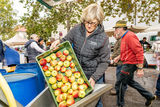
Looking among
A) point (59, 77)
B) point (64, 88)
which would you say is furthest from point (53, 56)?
point (64, 88)

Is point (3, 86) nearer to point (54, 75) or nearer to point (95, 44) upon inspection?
point (54, 75)

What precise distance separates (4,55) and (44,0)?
70.3 inches

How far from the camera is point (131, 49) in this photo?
248 cm

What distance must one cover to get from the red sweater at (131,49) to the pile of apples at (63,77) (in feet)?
4.40

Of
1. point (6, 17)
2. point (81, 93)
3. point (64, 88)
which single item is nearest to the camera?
point (81, 93)

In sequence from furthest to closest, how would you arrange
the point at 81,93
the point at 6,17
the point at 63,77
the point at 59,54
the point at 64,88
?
the point at 6,17
the point at 59,54
the point at 63,77
the point at 64,88
the point at 81,93

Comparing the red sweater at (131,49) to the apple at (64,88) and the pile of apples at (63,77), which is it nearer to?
the pile of apples at (63,77)

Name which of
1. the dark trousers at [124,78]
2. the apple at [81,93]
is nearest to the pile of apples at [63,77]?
the apple at [81,93]

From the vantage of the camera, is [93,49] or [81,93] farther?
[93,49]

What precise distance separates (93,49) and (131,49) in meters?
1.16

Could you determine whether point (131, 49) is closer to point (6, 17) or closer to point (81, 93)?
point (81, 93)

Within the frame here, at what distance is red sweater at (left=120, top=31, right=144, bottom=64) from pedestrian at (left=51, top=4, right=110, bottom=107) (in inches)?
36.1

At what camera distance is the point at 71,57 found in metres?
1.80

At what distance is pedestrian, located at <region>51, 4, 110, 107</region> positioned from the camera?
1.66 m
